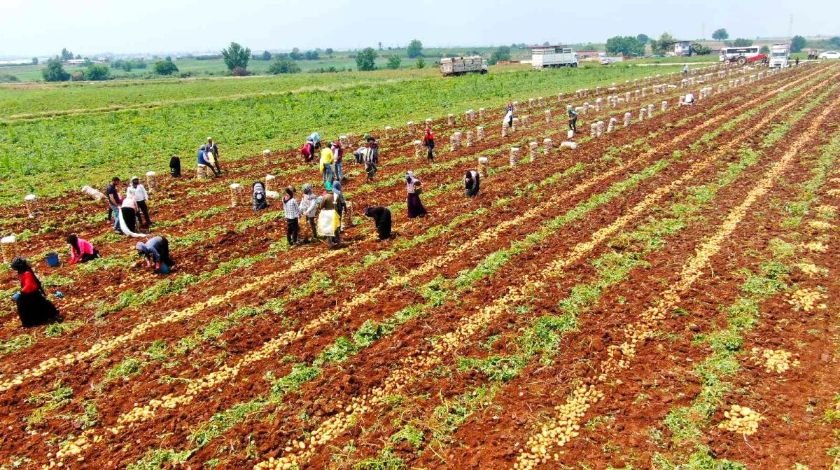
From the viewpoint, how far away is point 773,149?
24766mm

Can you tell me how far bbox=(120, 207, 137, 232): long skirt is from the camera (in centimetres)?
1666

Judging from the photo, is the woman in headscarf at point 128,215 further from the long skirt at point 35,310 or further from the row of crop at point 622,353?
the row of crop at point 622,353

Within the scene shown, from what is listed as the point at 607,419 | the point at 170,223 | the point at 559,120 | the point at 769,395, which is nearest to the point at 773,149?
the point at 559,120

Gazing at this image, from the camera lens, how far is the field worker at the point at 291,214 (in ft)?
49.4

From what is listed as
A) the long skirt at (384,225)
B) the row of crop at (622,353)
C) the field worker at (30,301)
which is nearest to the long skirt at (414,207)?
the long skirt at (384,225)

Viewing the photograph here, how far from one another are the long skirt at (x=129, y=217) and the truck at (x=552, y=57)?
72.9 m

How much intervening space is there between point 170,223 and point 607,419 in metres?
14.5

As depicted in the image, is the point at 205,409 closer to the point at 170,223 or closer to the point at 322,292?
the point at 322,292

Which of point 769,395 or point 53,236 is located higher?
point 53,236

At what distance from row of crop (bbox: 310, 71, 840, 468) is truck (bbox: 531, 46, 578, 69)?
233ft

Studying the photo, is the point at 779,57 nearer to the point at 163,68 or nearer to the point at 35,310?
the point at 35,310

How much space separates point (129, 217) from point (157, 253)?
3.55 meters

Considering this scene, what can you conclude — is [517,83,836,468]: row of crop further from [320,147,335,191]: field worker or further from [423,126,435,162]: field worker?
[423,126,435,162]: field worker

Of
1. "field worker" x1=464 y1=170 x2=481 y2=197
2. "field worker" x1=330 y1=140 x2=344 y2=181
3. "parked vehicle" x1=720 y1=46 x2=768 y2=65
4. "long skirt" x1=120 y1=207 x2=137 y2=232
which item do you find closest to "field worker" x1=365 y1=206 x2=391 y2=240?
"field worker" x1=464 y1=170 x2=481 y2=197
